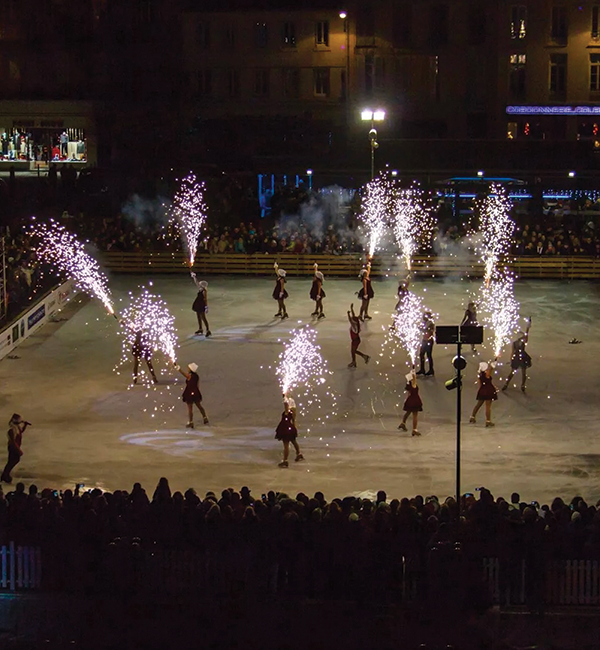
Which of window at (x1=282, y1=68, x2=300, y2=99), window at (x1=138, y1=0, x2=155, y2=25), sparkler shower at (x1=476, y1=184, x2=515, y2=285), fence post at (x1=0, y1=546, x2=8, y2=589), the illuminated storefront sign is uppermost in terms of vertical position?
window at (x1=138, y1=0, x2=155, y2=25)

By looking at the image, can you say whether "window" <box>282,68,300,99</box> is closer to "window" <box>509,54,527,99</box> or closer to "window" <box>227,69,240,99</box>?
"window" <box>227,69,240,99</box>

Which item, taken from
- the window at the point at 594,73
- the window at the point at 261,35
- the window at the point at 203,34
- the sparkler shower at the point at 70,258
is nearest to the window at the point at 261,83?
the window at the point at 261,35

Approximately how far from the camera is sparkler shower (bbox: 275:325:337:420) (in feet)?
83.5

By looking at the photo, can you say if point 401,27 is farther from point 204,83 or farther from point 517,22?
point 204,83

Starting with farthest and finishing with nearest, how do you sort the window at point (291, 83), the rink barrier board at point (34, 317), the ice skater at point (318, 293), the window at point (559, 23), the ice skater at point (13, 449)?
the window at point (291, 83)
the window at point (559, 23)
the ice skater at point (318, 293)
the rink barrier board at point (34, 317)
the ice skater at point (13, 449)

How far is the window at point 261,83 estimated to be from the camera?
56344 mm

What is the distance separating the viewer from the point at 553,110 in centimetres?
5509

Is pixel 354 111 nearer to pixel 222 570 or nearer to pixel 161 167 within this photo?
pixel 161 167

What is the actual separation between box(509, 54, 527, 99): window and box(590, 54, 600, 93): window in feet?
9.39

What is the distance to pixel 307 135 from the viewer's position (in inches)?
2127

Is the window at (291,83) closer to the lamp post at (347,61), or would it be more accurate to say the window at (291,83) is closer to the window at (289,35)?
the window at (289,35)

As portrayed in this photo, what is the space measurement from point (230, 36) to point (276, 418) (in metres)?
35.6

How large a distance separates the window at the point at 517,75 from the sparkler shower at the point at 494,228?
9.16m

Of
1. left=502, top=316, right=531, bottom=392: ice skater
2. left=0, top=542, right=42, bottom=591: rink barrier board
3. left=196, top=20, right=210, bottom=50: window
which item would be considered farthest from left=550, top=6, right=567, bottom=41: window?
left=0, top=542, right=42, bottom=591: rink barrier board
